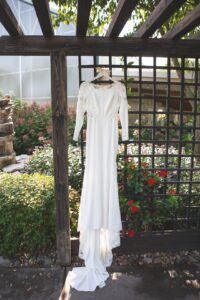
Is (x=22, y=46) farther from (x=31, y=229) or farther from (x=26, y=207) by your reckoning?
(x=31, y=229)

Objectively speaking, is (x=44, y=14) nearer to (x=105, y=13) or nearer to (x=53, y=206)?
(x=53, y=206)

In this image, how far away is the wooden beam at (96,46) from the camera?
7.82 ft

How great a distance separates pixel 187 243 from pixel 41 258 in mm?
1630

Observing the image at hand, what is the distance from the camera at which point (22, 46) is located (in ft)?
7.85

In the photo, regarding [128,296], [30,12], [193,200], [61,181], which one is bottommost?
[128,296]

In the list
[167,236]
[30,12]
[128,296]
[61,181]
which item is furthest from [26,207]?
[30,12]

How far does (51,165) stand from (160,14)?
2.86m

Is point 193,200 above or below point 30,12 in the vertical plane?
below

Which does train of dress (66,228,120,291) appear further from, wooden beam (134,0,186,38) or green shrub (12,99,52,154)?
green shrub (12,99,52,154)

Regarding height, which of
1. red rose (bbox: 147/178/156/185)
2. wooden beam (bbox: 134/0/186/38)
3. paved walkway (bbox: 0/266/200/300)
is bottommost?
paved walkway (bbox: 0/266/200/300)

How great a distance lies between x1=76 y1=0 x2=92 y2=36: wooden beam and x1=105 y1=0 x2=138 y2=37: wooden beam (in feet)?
0.65

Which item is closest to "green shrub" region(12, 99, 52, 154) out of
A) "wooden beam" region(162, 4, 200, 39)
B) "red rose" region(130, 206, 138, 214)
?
"red rose" region(130, 206, 138, 214)

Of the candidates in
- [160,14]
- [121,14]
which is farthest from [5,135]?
[160,14]

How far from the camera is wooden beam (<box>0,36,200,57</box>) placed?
2.38 meters
